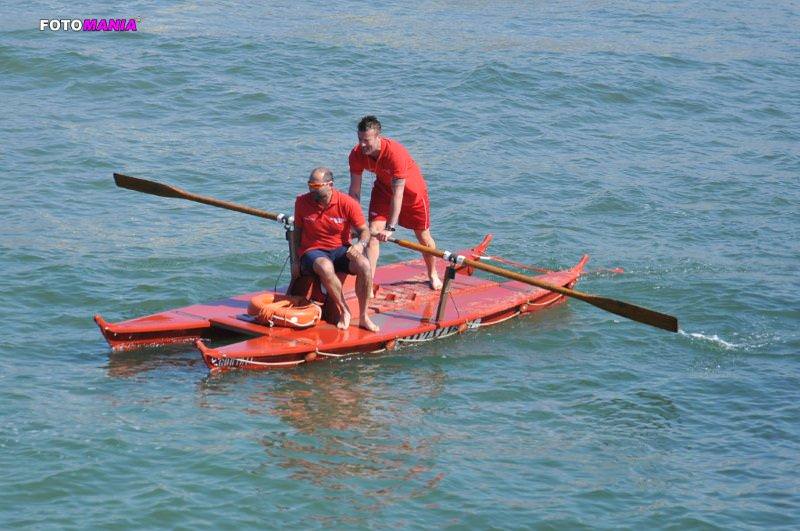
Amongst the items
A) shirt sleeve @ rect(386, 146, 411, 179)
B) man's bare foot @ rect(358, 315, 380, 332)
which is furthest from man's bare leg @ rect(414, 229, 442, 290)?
man's bare foot @ rect(358, 315, 380, 332)

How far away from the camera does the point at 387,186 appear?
1379 centimetres

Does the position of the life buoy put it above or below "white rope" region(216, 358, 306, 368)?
above

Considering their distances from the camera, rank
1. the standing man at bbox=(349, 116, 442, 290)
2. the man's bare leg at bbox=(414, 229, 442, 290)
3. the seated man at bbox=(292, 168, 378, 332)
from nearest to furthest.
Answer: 1. the seated man at bbox=(292, 168, 378, 332)
2. the standing man at bbox=(349, 116, 442, 290)
3. the man's bare leg at bbox=(414, 229, 442, 290)

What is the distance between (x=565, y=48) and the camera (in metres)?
27.6

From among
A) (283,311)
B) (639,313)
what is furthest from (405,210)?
(639,313)

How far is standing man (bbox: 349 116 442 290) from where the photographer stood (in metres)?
13.3

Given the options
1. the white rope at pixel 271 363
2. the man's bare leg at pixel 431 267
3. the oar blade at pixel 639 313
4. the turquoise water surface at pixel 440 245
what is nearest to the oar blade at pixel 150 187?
the turquoise water surface at pixel 440 245

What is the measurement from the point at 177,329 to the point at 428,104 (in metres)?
11.6

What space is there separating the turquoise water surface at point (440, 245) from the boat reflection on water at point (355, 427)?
3 cm

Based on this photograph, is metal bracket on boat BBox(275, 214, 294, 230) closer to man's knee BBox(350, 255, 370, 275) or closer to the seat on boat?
the seat on boat

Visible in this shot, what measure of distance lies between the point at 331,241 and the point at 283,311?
2.79 feet

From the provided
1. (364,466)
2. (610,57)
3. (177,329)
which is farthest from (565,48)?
(364,466)

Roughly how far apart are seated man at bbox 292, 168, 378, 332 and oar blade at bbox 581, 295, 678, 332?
7.35 feet

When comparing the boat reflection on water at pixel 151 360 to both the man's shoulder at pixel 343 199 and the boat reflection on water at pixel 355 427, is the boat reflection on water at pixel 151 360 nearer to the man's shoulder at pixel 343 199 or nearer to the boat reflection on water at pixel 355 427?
the boat reflection on water at pixel 355 427
